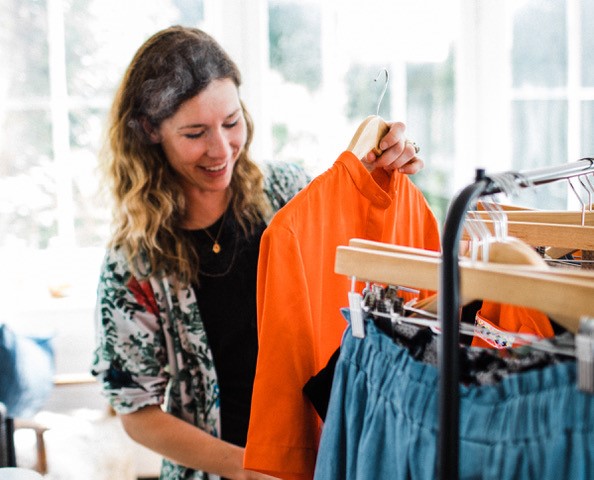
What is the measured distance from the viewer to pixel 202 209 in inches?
57.0

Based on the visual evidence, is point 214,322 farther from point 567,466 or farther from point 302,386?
point 567,466

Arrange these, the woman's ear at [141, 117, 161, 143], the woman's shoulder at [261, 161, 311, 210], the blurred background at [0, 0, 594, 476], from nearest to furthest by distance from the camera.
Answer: the woman's ear at [141, 117, 161, 143] < the woman's shoulder at [261, 161, 311, 210] < the blurred background at [0, 0, 594, 476]

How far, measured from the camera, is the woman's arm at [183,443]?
1234 millimetres

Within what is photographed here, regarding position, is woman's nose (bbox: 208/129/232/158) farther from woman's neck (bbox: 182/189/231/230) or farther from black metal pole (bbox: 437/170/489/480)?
black metal pole (bbox: 437/170/489/480)

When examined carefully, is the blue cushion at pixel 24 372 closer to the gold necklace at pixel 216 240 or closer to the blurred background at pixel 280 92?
the blurred background at pixel 280 92

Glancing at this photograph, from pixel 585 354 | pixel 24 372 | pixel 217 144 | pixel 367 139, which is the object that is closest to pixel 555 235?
pixel 367 139

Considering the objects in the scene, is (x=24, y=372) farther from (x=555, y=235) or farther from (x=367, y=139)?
(x=555, y=235)

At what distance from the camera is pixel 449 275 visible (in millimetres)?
503

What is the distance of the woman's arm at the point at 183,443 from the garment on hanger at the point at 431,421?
511mm

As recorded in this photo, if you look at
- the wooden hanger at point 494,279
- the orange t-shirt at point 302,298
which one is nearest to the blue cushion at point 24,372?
the orange t-shirt at point 302,298

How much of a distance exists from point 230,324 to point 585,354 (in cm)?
98

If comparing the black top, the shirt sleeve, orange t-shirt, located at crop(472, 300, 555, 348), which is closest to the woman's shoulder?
the black top

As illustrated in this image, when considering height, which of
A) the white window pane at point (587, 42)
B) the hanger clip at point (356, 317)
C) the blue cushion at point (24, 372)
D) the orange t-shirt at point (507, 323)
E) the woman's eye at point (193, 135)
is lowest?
the blue cushion at point (24, 372)

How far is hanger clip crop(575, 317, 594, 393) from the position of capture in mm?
492
